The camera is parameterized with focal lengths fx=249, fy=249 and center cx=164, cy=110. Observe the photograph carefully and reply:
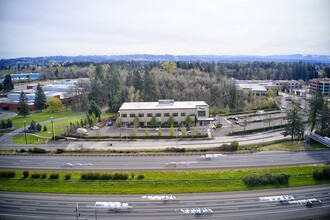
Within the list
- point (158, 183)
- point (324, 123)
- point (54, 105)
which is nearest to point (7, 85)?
point (54, 105)

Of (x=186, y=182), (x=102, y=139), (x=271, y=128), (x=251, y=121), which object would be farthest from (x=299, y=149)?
(x=102, y=139)

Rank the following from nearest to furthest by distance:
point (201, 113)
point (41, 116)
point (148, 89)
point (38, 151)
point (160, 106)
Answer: point (38, 151) < point (201, 113) < point (160, 106) < point (41, 116) < point (148, 89)

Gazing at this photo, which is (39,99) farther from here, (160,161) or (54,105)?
(160,161)

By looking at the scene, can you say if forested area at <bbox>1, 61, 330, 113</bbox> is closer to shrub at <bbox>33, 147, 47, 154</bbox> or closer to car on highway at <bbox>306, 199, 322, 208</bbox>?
shrub at <bbox>33, 147, 47, 154</bbox>

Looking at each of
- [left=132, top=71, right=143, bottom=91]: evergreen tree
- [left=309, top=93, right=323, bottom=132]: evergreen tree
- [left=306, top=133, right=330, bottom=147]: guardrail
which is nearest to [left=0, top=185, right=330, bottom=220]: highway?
[left=306, top=133, right=330, bottom=147]: guardrail

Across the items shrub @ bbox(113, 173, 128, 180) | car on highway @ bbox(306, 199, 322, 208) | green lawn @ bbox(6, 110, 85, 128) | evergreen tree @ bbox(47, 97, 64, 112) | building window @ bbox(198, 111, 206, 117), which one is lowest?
car on highway @ bbox(306, 199, 322, 208)

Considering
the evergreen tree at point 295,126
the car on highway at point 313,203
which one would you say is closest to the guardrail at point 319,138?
the evergreen tree at point 295,126
